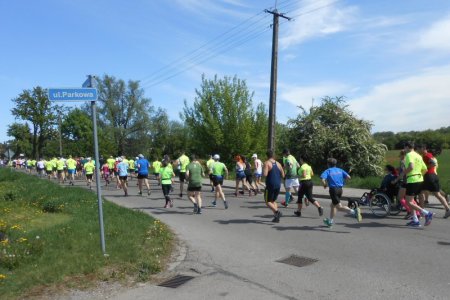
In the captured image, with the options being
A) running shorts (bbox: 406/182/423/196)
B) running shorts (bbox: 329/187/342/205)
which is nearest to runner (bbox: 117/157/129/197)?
running shorts (bbox: 329/187/342/205)

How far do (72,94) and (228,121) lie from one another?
1081 inches

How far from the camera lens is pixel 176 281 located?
228 inches

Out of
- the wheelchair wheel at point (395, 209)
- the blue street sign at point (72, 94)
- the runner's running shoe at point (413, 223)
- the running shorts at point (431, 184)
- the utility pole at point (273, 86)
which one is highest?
the utility pole at point (273, 86)

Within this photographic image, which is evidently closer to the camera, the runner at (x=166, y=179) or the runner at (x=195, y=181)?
the runner at (x=195, y=181)

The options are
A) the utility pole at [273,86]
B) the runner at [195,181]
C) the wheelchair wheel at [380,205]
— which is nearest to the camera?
the wheelchair wheel at [380,205]

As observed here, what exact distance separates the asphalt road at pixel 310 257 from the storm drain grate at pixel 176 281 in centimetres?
12

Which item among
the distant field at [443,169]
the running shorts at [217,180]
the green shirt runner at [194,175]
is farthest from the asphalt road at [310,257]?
the distant field at [443,169]

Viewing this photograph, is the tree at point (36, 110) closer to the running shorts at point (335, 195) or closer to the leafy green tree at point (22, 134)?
the leafy green tree at point (22, 134)

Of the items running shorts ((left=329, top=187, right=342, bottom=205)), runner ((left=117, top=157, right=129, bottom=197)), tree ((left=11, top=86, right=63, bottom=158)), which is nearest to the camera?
running shorts ((left=329, top=187, right=342, bottom=205))

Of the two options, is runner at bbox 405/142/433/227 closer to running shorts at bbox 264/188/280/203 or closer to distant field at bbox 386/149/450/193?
running shorts at bbox 264/188/280/203

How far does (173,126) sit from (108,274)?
272 feet

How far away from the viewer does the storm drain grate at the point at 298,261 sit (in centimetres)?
643

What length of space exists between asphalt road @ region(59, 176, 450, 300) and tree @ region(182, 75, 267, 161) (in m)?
22.5

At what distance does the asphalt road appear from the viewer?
519 centimetres
